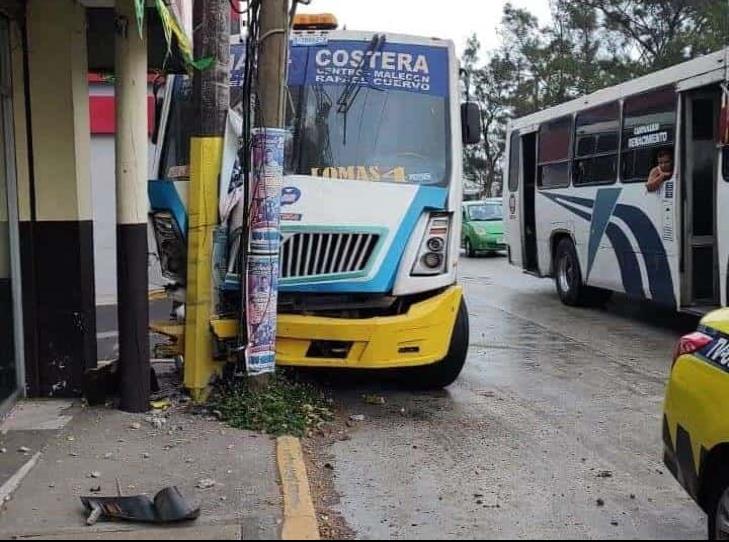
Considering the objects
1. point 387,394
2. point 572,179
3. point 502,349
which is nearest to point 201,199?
point 387,394

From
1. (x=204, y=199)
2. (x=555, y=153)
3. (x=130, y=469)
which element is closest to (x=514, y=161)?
(x=555, y=153)

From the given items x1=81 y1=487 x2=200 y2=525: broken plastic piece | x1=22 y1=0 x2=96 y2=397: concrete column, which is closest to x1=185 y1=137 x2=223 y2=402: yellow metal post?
x1=22 y1=0 x2=96 y2=397: concrete column

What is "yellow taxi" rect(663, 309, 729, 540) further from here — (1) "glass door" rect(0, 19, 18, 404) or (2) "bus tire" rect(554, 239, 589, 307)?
(2) "bus tire" rect(554, 239, 589, 307)

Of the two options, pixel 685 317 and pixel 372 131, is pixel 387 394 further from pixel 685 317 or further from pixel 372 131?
pixel 685 317

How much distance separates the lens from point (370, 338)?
667 centimetres

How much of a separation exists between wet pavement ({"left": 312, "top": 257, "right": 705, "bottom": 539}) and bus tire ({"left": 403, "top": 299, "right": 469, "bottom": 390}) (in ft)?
0.44

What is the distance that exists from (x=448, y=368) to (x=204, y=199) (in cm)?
257

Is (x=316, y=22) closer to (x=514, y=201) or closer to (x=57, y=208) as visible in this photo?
(x=57, y=208)

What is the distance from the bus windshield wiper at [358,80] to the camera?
724cm

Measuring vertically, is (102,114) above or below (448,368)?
above

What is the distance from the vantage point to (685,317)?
39.5 ft

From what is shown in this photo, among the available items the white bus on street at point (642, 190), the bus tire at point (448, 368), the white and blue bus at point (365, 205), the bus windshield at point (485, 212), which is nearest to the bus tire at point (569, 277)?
the white bus on street at point (642, 190)

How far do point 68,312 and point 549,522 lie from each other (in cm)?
397

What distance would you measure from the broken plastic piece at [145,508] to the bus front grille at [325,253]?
255 cm
